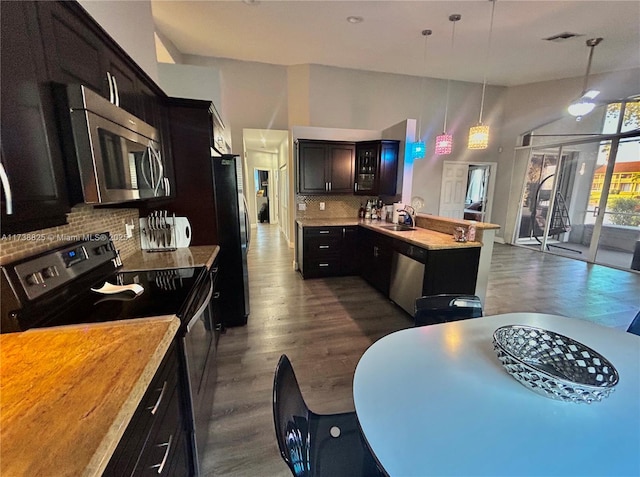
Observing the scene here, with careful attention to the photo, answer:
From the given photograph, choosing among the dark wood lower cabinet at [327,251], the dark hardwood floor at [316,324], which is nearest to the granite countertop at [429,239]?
the dark wood lower cabinet at [327,251]

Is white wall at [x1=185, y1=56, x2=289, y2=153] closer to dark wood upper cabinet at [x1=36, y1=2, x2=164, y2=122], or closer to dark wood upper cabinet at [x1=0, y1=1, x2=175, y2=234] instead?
dark wood upper cabinet at [x1=36, y1=2, x2=164, y2=122]

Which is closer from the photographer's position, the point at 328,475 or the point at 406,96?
the point at 328,475

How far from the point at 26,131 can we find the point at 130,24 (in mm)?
1538

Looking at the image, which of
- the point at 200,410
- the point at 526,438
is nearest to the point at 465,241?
the point at 526,438

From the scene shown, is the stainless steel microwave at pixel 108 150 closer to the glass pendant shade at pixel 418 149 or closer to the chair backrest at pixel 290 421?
the chair backrest at pixel 290 421

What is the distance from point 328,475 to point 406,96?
662 centimetres

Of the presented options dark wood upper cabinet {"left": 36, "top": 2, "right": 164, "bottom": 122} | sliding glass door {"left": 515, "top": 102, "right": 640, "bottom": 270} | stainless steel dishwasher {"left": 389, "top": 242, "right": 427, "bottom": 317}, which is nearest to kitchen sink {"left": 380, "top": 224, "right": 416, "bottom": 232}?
stainless steel dishwasher {"left": 389, "top": 242, "right": 427, "bottom": 317}

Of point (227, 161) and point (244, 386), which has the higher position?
point (227, 161)

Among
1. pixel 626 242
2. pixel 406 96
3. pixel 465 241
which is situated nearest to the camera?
pixel 465 241

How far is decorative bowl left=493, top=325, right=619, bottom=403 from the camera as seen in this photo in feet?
2.78

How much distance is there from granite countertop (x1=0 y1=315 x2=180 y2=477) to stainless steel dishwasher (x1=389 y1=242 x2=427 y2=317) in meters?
2.36

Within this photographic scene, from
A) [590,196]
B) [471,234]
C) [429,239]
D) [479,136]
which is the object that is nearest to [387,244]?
[429,239]

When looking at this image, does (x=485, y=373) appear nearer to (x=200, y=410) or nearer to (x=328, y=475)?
(x=328, y=475)

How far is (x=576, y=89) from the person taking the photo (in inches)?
216
